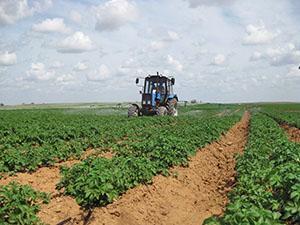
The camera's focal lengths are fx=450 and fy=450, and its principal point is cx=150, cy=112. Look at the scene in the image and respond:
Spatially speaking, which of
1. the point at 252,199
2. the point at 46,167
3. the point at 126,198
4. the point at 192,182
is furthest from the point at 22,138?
the point at 252,199

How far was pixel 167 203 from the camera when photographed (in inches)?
346

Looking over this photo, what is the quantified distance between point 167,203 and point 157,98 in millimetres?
22077

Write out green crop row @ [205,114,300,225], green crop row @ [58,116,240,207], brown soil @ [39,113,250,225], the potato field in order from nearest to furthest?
green crop row @ [205,114,300,225] → the potato field → green crop row @ [58,116,240,207] → brown soil @ [39,113,250,225]

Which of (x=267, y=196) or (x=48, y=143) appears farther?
(x=48, y=143)

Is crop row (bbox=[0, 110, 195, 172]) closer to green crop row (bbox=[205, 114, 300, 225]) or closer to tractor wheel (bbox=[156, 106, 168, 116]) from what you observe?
tractor wheel (bbox=[156, 106, 168, 116])

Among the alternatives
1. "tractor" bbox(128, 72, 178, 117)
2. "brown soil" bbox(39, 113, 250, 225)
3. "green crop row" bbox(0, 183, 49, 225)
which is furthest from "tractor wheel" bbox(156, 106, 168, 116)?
"green crop row" bbox(0, 183, 49, 225)

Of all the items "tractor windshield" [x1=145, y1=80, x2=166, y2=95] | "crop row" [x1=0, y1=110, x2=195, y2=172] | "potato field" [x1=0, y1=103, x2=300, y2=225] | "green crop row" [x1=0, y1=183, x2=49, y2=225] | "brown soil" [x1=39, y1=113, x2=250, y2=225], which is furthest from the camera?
"tractor windshield" [x1=145, y1=80, x2=166, y2=95]

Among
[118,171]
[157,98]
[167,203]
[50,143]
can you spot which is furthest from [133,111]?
[118,171]

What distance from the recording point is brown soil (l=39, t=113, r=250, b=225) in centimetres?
748

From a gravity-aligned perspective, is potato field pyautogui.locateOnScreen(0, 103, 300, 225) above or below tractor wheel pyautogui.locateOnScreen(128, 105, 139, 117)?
below

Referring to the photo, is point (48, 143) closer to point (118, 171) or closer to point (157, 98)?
point (118, 171)

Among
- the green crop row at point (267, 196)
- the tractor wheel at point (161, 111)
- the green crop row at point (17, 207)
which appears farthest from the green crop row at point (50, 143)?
the green crop row at point (267, 196)

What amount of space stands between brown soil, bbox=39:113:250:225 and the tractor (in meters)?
18.3

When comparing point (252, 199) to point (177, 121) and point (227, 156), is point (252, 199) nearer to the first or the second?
point (227, 156)
